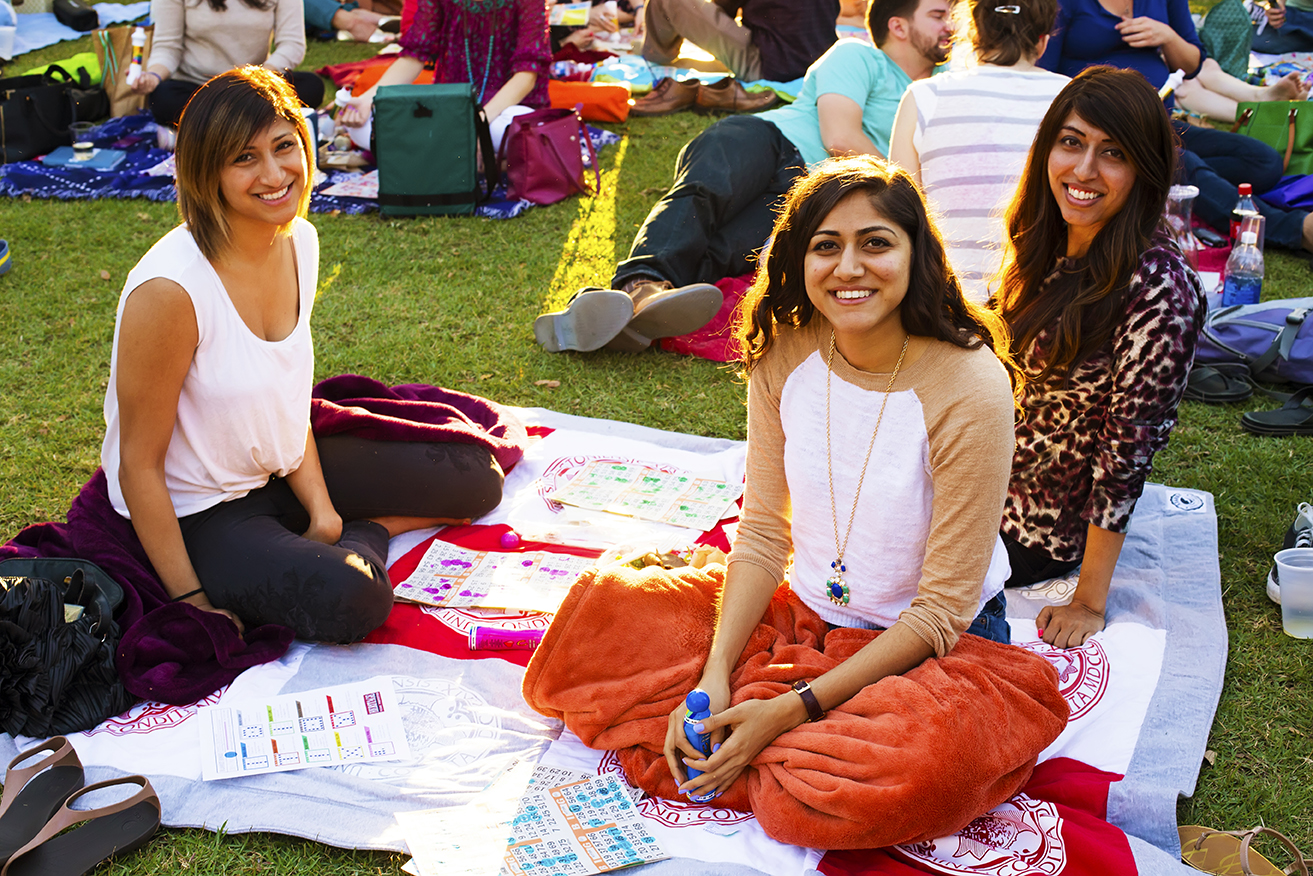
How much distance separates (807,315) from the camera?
8.23 feet

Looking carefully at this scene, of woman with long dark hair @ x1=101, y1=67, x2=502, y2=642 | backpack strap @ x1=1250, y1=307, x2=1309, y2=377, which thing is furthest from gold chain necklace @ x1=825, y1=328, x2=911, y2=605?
backpack strap @ x1=1250, y1=307, x2=1309, y2=377

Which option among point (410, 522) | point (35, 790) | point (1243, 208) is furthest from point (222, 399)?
point (1243, 208)

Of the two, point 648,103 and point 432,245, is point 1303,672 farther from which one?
point 648,103

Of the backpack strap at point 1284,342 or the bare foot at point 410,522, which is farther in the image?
the backpack strap at point 1284,342

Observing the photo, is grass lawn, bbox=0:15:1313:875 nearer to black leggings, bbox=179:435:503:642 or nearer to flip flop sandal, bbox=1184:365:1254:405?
flip flop sandal, bbox=1184:365:1254:405

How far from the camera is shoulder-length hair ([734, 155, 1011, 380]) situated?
223cm

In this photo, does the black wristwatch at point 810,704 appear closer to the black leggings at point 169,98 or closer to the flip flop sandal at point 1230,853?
the flip flop sandal at point 1230,853

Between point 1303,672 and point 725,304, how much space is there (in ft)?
9.56

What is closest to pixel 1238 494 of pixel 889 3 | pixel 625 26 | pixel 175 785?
pixel 889 3

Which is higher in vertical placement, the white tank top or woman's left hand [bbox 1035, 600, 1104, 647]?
the white tank top

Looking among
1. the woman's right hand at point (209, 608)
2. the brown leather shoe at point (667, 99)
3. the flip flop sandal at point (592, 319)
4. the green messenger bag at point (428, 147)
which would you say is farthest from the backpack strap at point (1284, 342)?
the brown leather shoe at point (667, 99)

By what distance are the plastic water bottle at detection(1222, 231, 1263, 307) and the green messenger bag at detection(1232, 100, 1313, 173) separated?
1520 mm

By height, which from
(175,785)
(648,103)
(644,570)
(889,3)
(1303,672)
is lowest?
(175,785)

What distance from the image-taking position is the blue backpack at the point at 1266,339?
172 inches
